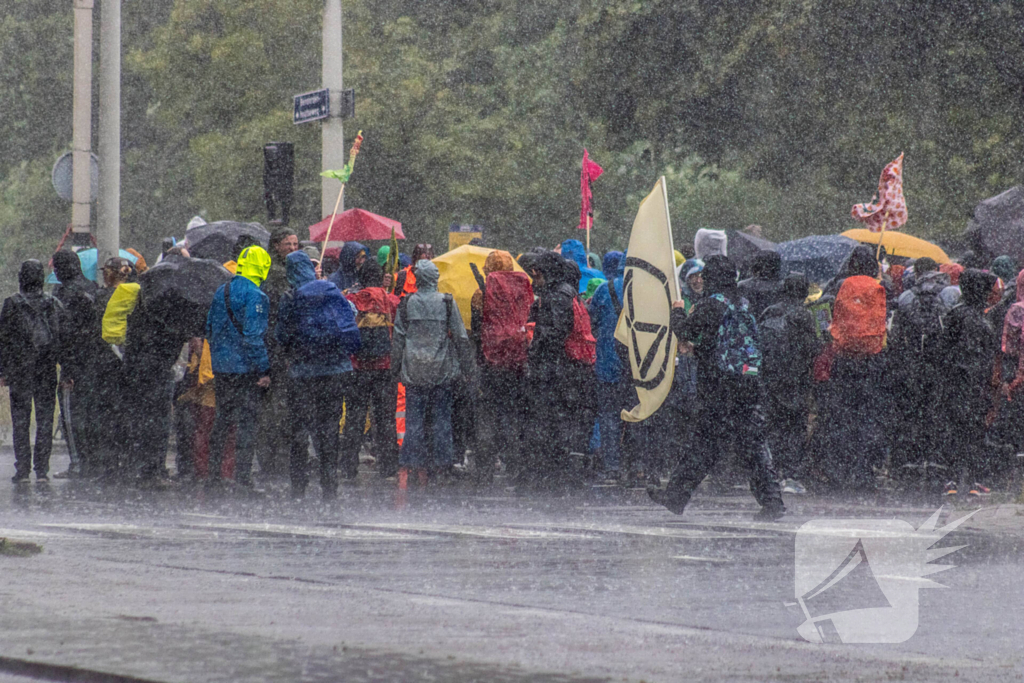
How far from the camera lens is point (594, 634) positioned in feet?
23.0

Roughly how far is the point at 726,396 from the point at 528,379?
2.75 metres

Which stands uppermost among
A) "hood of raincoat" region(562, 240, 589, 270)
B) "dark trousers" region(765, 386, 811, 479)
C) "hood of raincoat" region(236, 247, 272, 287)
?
"hood of raincoat" region(562, 240, 589, 270)

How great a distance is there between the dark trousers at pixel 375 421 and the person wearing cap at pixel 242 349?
0.90 m

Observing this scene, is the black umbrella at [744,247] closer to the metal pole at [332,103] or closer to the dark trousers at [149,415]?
the metal pole at [332,103]

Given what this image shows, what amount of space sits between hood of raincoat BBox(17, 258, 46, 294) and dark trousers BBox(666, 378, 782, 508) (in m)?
5.39

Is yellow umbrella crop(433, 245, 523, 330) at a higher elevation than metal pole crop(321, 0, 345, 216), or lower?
lower

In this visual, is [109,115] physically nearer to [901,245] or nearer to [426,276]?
[426,276]

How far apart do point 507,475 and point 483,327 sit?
1.22m

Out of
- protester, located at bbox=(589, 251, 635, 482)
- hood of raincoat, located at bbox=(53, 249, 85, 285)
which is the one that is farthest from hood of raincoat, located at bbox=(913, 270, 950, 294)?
hood of raincoat, located at bbox=(53, 249, 85, 285)

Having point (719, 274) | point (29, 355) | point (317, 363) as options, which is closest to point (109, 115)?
point (29, 355)

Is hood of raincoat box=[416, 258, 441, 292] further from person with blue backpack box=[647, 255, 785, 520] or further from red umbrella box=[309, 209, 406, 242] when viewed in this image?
red umbrella box=[309, 209, 406, 242]

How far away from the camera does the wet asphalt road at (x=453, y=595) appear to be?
6.39 metres

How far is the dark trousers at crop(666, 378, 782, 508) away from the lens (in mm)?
11281

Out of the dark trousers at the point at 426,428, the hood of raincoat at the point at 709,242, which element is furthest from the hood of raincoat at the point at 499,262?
the hood of raincoat at the point at 709,242
